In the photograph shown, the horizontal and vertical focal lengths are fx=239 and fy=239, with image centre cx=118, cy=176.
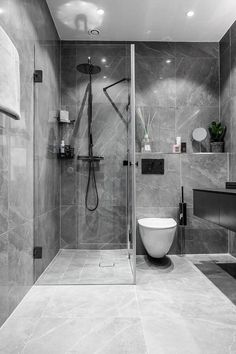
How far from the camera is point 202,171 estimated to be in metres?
2.97

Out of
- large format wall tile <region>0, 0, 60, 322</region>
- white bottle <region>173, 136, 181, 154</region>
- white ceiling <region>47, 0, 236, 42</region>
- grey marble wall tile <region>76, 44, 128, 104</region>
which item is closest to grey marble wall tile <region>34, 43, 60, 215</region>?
large format wall tile <region>0, 0, 60, 322</region>

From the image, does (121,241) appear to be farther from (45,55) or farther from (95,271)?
(45,55)

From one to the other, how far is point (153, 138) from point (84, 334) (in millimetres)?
2283

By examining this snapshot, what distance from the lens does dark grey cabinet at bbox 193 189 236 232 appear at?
5.84 ft

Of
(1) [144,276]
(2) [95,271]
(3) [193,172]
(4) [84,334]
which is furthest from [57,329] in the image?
(3) [193,172]

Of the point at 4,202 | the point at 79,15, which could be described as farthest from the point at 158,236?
the point at 79,15

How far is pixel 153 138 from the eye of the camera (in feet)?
10.1

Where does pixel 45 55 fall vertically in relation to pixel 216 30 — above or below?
below

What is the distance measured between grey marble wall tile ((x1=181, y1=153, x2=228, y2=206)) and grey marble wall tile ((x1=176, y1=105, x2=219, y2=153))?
0.18 metres

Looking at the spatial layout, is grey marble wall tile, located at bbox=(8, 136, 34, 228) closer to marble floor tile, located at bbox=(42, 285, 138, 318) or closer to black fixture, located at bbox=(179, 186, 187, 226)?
marble floor tile, located at bbox=(42, 285, 138, 318)

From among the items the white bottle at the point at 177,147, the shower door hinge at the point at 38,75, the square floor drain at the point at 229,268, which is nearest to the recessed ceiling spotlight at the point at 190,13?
the white bottle at the point at 177,147

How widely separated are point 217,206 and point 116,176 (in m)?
0.99

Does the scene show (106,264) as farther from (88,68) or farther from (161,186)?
(88,68)

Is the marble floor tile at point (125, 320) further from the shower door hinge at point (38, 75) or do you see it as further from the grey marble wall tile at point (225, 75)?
the grey marble wall tile at point (225, 75)
